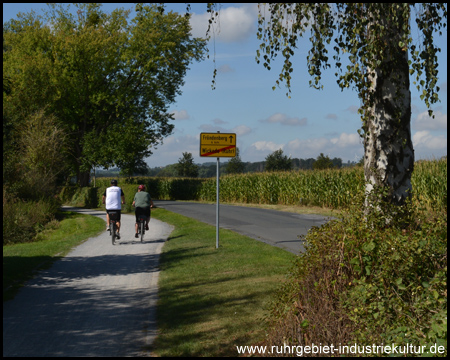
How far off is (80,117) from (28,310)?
4307 cm

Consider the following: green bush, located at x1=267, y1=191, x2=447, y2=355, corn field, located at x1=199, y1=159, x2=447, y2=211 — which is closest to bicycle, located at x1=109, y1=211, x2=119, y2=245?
corn field, located at x1=199, y1=159, x2=447, y2=211

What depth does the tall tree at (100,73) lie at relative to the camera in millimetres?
43781

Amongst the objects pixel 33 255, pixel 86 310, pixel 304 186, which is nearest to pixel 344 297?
pixel 86 310

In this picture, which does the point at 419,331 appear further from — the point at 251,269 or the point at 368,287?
the point at 251,269

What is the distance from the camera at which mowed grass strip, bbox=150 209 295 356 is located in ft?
20.4

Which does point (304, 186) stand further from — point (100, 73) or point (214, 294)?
point (214, 294)

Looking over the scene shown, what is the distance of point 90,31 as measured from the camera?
4581 centimetres

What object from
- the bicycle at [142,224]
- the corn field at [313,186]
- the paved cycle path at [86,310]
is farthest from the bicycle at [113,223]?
the corn field at [313,186]

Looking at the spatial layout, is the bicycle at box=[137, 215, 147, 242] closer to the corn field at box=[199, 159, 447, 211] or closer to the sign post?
the sign post

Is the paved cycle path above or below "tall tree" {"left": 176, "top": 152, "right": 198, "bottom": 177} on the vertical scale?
below

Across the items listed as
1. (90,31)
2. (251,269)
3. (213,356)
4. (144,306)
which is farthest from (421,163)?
(90,31)

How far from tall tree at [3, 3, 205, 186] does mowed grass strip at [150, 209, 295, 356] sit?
1225 inches

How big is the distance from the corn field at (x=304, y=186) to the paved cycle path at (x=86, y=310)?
11.2 metres

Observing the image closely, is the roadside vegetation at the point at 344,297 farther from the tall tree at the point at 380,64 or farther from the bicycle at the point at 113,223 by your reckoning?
the bicycle at the point at 113,223
